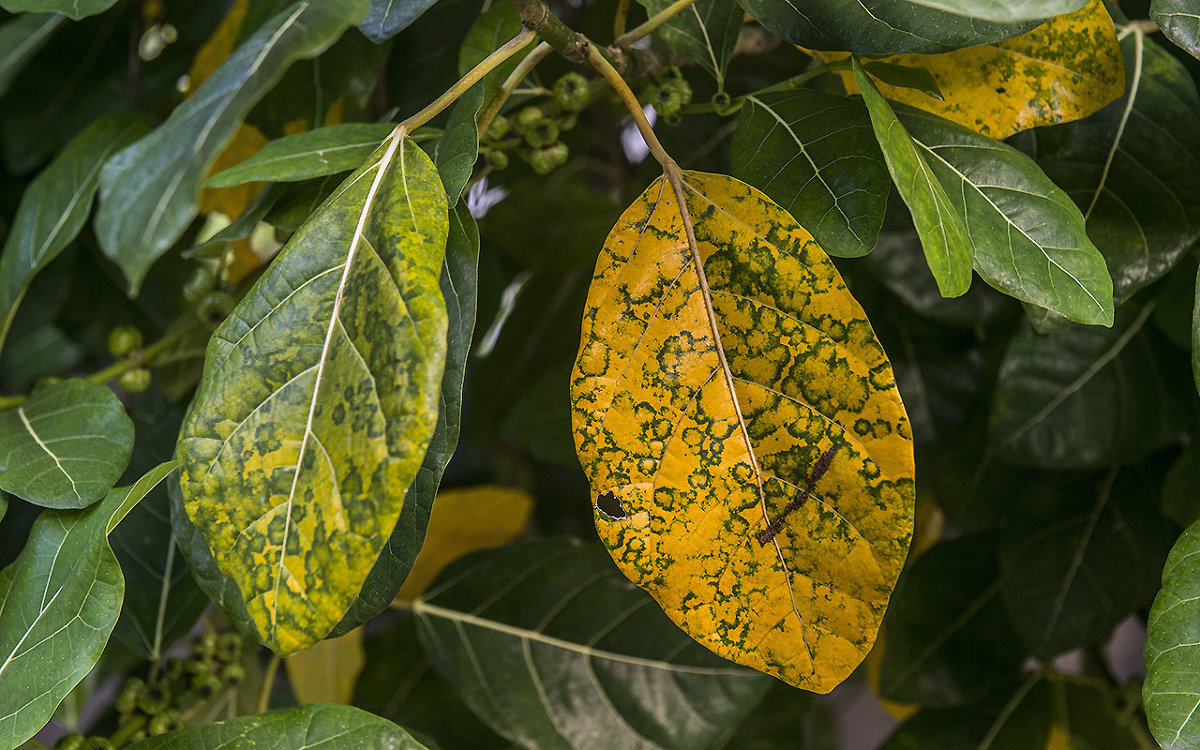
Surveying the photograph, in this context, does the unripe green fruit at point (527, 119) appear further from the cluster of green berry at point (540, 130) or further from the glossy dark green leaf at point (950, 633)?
the glossy dark green leaf at point (950, 633)

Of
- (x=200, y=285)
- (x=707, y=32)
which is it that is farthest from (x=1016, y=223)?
(x=200, y=285)

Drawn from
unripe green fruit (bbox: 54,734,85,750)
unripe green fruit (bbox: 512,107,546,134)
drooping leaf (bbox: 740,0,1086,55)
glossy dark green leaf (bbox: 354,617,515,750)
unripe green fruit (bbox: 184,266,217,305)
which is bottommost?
glossy dark green leaf (bbox: 354,617,515,750)

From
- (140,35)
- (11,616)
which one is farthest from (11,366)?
(11,616)

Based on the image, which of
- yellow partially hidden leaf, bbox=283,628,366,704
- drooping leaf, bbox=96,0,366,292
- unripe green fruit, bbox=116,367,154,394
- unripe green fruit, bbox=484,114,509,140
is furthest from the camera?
yellow partially hidden leaf, bbox=283,628,366,704

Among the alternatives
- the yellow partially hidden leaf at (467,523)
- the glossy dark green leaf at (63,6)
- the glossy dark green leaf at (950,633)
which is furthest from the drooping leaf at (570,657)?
the glossy dark green leaf at (63,6)

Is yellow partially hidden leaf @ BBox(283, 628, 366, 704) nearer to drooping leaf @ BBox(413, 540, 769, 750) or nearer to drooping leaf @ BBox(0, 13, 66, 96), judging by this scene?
drooping leaf @ BBox(413, 540, 769, 750)

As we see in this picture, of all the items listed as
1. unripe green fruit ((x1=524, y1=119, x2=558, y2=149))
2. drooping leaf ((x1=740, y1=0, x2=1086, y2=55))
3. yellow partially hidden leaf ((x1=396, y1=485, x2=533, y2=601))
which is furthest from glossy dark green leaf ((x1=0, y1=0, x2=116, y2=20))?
yellow partially hidden leaf ((x1=396, y1=485, x2=533, y2=601))
